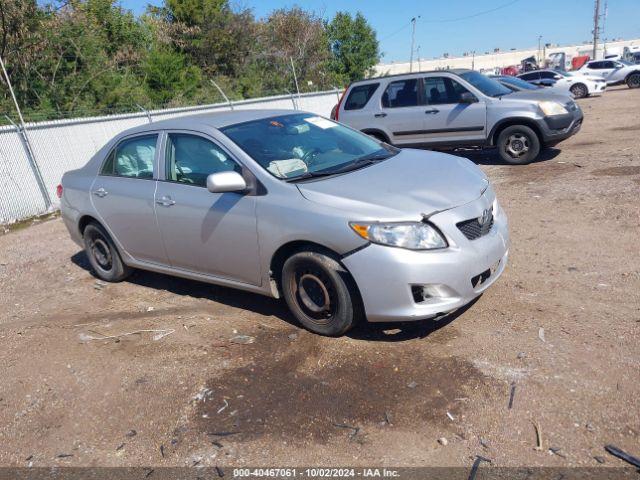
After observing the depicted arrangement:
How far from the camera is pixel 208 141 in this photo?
4770 millimetres

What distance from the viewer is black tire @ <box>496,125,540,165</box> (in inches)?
386

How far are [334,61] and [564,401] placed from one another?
1333 inches

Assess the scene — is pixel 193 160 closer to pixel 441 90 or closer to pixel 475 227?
pixel 475 227

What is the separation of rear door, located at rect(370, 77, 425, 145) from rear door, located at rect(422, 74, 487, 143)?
0.46 feet

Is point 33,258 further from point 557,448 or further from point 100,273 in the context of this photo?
point 557,448

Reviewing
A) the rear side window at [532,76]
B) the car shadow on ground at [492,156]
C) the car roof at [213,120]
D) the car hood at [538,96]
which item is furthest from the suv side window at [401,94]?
the rear side window at [532,76]

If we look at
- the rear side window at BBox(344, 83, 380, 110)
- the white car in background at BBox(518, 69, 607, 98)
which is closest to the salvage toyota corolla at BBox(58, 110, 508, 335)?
the rear side window at BBox(344, 83, 380, 110)

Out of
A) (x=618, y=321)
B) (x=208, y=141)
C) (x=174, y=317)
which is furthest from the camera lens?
(x=174, y=317)

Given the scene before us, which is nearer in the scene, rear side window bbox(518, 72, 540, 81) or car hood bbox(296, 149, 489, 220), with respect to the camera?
car hood bbox(296, 149, 489, 220)

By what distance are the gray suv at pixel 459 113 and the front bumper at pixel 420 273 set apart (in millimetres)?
6561

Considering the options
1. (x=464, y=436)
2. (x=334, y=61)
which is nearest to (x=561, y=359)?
(x=464, y=436)

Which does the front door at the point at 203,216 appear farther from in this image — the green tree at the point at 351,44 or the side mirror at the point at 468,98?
the green tree at the point at 351,44

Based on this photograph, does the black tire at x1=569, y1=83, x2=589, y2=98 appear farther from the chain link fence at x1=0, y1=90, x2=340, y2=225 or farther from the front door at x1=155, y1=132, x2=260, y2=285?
the front door at x1=155, y1=132, x2=260, y2=285

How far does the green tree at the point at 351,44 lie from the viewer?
116 ft
